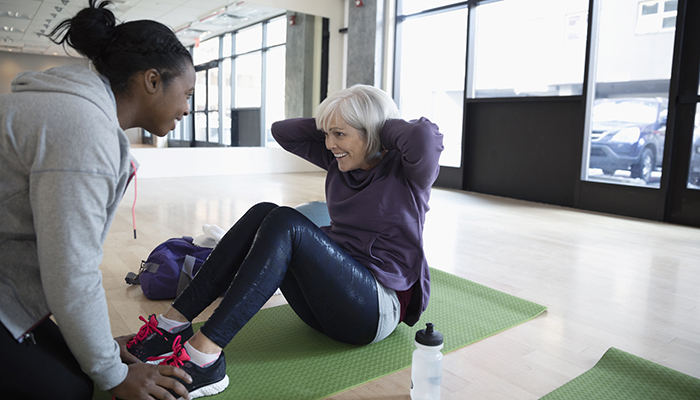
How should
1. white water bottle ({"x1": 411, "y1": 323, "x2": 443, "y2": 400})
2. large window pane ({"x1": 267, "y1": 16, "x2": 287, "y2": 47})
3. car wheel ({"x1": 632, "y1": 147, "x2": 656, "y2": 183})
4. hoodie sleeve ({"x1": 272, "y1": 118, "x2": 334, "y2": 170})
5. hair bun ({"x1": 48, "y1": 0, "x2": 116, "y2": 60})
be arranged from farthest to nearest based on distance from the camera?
1. large window pane ({"x1": 267, "y1": 16, "x2": 287, "y2": 47})
2. car wheel ({"x1": 632, "y1": 147, "x2": 656, "y2": 183})
3. hoodie sleeve ({"x1": 272, "y1": 118, "x2": 334, "y2": 170})
4. white water bottle ({"x1": 411, "y1": 323, "x2": 443, "y2": 400})
5. hair bun ({"x1": 48, "y1": 0, "x2": 116, "y2": 60})

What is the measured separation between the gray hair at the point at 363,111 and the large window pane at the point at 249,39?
5836 millimetres

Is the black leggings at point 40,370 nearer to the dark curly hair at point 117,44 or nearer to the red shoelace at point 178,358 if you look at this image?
the red shoelace at point 178,358

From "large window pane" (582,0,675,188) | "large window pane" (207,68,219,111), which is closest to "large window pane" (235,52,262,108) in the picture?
"large window pane" (207,68,219,111)

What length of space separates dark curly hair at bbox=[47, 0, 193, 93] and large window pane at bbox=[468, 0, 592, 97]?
437 cm

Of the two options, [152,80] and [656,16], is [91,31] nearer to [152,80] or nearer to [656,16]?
[152,80]

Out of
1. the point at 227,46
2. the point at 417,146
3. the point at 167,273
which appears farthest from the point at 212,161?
the point at 417,146

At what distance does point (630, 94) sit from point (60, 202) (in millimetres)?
4448

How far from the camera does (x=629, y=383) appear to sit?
1.46m

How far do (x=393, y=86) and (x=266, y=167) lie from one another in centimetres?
215

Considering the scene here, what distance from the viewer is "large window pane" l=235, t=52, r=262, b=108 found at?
6.99 metres

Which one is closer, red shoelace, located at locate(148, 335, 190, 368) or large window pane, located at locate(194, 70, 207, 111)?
red shoelace, located at locate(148, 335, 190, 368)

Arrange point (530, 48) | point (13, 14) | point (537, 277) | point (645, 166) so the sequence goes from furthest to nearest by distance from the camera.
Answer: point (13, 14), point (530, 48), point (645, 166), point (537, 277)

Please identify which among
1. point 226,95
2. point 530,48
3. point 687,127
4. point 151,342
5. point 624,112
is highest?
point 530,48

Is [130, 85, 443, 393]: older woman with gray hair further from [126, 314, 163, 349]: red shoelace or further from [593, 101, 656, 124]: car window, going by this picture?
[593, 101, 656, 124]: car window
